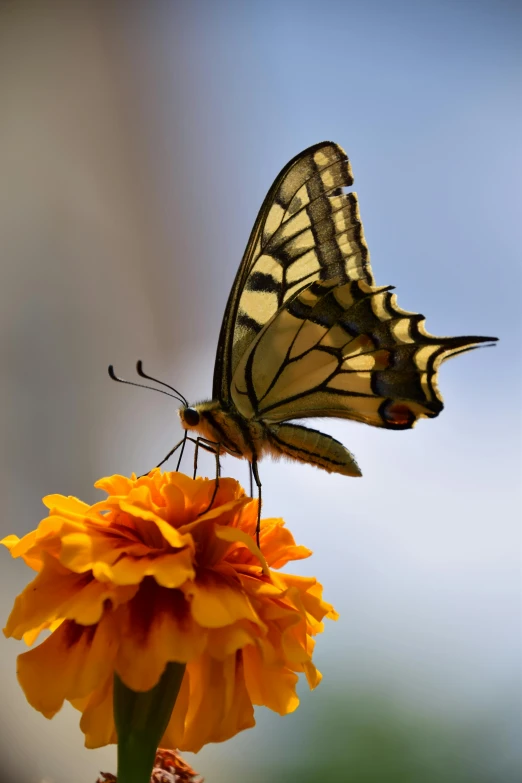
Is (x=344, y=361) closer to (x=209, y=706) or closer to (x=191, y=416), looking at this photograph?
(x=191, y=416)

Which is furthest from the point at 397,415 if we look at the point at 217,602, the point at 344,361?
the point at 217,602

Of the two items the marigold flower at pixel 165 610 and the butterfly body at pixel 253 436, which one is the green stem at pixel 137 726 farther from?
the butterfly body at pixel 253 436

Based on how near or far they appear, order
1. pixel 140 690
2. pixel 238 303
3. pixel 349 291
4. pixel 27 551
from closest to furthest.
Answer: pixel 140 690 < pixel 27 551 < pixel 349 291 < pixel 238 303

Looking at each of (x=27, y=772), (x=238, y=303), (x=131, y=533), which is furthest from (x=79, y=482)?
(x=131, y=533)

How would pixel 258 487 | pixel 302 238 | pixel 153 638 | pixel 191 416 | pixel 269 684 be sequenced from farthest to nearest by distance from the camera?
pixel 302 238 < pixel 191 416 < pixel 258 487 < pixel 269 684 < pixel 153 638

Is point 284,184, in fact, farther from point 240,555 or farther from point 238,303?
point 240,555

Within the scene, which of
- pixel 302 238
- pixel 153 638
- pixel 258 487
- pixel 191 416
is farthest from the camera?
pixel 302 238

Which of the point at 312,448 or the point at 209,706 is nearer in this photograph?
the point at 209,706

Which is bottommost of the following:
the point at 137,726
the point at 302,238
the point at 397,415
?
the point at 137,726
